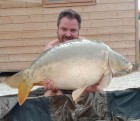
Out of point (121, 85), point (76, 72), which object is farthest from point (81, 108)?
point (121, 85)

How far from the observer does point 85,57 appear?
285 cm

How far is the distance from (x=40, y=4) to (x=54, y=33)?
2.39 feet

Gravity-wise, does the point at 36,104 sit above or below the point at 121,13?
below

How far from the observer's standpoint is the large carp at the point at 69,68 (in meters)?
2.83

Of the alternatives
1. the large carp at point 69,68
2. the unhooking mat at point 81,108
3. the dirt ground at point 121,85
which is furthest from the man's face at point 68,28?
the dirt ground at point 121,85

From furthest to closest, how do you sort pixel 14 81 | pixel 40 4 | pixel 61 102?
pixel 40 4 → pixel 61 102 → pixel 14 81

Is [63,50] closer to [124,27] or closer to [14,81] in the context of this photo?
[14,81]

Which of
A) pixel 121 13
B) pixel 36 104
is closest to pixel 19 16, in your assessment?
pixel 121 13

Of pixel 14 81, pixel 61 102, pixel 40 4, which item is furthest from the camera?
pixel 40 4

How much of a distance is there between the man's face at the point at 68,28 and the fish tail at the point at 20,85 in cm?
101

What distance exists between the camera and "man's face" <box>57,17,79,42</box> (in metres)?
3.74

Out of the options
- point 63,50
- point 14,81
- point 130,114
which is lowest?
point 130,114

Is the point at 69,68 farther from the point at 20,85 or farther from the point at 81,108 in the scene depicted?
the point at 81,108

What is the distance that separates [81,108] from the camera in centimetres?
347
